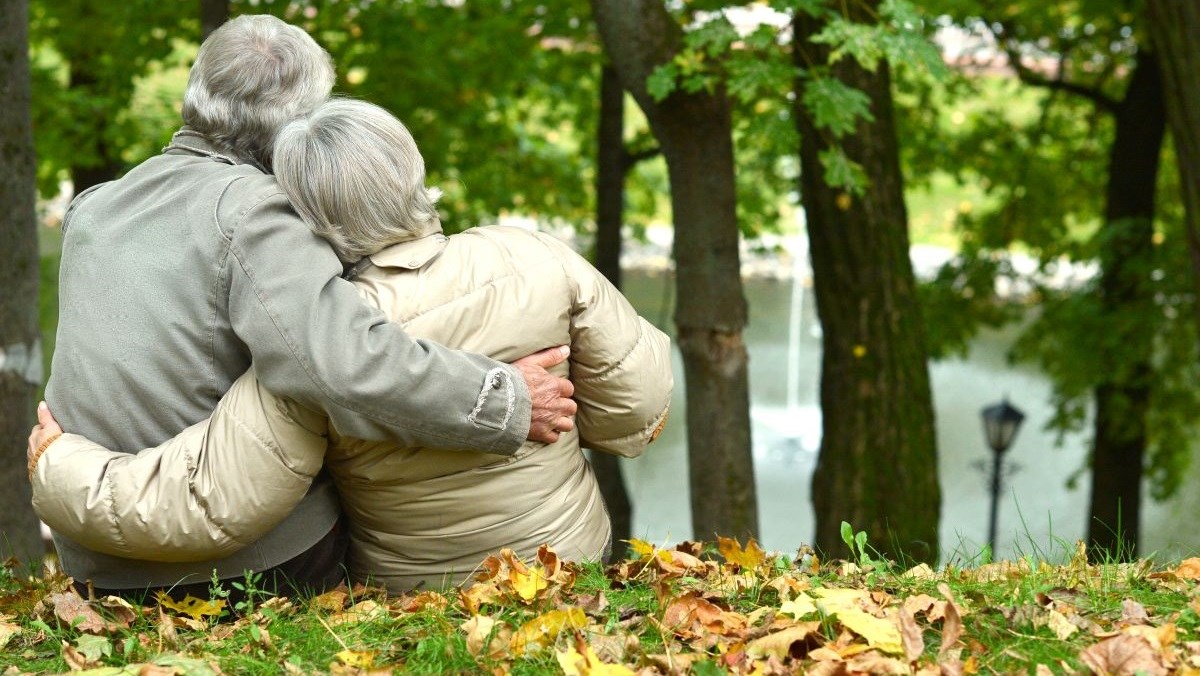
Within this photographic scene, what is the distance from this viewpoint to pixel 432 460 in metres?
2.93

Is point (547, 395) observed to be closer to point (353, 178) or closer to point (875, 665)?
point (353, 178)

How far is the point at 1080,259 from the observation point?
1191cm

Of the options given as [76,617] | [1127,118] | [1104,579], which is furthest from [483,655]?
[1127,118]

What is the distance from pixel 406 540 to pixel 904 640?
1203 mm

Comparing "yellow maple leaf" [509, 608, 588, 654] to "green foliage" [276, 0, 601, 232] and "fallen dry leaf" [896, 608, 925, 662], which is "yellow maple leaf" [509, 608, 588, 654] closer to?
"fallen dry leaf" [896, 608, 925, 662]

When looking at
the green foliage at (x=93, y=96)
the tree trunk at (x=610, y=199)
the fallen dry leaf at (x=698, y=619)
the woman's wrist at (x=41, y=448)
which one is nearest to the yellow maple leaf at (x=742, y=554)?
the fallen dry leaf at (x=698, y=619)

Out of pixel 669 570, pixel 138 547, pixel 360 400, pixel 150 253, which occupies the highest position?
Result: pixel 150 253

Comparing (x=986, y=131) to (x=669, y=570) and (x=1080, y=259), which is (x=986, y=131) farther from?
(x=669, y=570)

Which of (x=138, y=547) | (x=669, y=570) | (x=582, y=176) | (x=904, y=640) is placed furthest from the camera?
(x=582, y=176)

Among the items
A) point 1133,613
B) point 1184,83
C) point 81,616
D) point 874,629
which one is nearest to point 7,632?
point 81,616

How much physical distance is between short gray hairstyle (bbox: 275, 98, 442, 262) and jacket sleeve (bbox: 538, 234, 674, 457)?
365 millimetres

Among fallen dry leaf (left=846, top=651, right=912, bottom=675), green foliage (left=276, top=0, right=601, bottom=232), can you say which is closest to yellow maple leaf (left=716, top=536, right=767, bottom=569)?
fallen dry leaf (left=846, top=651, right=912, bottom=675)

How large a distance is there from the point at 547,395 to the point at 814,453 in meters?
15.4

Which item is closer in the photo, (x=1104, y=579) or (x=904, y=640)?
(x=904, y=640)
